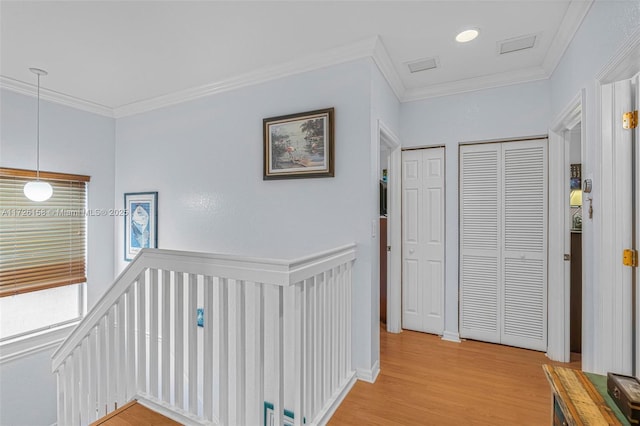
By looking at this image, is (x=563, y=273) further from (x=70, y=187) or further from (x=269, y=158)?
(x=70, y=187)

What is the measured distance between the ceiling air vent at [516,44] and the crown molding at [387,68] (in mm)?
840

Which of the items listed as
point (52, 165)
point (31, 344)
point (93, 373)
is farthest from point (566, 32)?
point (31, 344)

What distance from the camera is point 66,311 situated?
3586mm

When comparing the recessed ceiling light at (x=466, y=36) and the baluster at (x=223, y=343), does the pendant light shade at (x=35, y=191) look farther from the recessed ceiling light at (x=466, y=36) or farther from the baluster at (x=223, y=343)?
the recessed ceiling light at (x=466, y=36)

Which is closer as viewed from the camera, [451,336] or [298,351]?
[298,351]

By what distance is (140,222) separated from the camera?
150 inches

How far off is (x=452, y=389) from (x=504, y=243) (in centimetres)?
146

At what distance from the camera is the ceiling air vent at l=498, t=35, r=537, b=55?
2324 mm

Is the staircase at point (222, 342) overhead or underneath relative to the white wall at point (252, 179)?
underneath

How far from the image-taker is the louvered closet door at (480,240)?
117 inches

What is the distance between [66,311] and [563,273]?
5206 millimetres

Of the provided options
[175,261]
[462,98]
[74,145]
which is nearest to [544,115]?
[462,98]

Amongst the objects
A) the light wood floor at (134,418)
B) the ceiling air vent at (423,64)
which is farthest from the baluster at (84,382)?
the ceiling air vent at (423,64)

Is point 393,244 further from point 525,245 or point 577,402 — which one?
point 577,402
